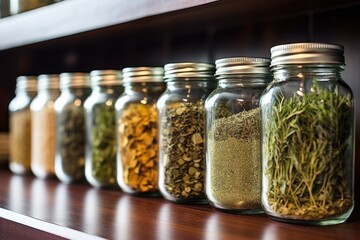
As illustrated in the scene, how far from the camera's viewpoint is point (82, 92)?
113cm

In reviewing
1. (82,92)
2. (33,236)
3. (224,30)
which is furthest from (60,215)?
(224,30)

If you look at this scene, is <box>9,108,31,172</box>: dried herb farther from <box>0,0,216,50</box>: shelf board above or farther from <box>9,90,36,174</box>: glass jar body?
Answer: <box>0,0,216,50</box>: shelf board above

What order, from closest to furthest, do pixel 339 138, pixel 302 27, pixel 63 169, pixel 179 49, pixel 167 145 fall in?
pixel 339 138 < pixel 167 145 < pixel 302 27 < pixel 63 169 < pixel 179 49

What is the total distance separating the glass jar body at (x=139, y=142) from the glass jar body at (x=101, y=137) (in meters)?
0.06

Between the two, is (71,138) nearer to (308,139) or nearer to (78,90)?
(78,90)

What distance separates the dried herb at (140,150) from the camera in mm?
920

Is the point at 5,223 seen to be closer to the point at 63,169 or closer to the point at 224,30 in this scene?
the point at 63,169

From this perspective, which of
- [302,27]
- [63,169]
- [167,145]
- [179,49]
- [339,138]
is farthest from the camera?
[179,49]

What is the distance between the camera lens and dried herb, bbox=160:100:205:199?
2.75 feet

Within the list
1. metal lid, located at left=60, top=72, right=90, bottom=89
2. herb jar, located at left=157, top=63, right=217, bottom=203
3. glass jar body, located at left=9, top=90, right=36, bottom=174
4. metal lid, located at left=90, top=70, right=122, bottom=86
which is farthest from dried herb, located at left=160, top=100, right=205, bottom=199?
glass jar body, located at left=9, top=90, right=36, bottom=174

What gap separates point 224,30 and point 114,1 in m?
0.28

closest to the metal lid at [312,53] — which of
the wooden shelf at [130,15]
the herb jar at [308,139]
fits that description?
the herb jar at [308,139]

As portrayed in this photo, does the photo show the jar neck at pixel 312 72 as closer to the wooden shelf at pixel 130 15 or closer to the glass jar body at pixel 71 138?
the wooden shelf at pixel 130 15

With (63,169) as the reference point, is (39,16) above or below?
above
